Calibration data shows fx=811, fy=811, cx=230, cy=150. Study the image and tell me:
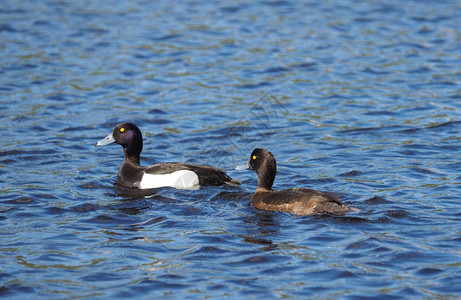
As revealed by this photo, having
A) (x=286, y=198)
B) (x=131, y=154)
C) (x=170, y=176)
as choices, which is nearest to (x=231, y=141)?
(x=131, y=154)

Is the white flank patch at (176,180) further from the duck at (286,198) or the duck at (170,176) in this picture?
the duck at (286,198)

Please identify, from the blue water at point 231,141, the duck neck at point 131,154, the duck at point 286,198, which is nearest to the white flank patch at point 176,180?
the blue water at point 231,141

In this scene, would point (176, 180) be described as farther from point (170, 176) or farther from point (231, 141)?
point (231, 141)

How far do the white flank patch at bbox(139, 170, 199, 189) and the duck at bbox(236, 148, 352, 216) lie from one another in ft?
3.13

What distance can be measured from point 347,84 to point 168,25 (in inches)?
274

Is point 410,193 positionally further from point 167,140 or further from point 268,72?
point 268,72

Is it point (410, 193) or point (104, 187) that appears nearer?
point (410, 193)

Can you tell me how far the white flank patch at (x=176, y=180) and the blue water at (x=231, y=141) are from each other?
139mm

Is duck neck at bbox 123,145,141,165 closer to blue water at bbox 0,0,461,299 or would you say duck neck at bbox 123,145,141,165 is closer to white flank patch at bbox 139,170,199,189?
blue water at bbox 0,0,461,299

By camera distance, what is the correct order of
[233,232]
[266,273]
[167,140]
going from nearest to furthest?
[266,273]
[233,232]
[167,140]

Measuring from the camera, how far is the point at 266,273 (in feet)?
28.5

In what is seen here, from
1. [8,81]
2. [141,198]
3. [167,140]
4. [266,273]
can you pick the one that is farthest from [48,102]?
[266,273]

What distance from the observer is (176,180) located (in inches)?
481

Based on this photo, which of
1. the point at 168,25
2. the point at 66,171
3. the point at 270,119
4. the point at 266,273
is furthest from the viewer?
the point at 168,25
